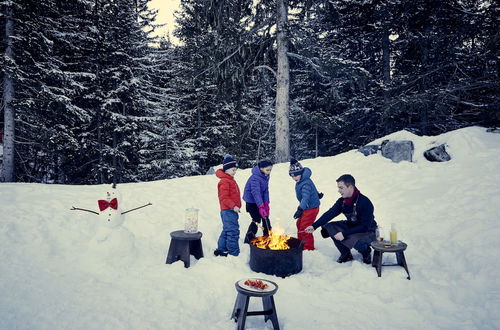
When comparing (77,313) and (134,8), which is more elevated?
(134,8)

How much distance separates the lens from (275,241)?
538 cm

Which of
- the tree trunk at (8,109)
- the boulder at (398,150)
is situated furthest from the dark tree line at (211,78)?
the boulder at (398,150)

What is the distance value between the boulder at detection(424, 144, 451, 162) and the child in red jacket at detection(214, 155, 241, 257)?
24.0 ft

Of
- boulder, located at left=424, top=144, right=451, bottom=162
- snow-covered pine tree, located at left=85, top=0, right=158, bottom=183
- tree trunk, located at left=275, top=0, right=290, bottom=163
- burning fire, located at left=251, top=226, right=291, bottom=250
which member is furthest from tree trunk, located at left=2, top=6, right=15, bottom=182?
boulder, located at left=424, top=144, right=451, bottom=162

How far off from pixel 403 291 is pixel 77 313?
14.8ft

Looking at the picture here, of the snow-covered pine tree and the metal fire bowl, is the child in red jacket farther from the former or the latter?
the snow-covered pine tree

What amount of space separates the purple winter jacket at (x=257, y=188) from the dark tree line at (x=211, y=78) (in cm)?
868

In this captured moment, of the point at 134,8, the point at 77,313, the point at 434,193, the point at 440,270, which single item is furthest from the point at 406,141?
the point at 134,8

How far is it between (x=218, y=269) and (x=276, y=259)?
1039 millimetres

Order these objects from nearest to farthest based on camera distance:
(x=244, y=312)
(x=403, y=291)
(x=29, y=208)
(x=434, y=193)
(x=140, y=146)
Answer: (x=244, y=312)
(x=403, y=291)
(x=29, y=208)
(x=434, y=193)
(x=140, y=146)

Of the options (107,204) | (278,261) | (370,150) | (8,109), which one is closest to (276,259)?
(278,261)

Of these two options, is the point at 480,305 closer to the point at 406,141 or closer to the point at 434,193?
the point at 434,193

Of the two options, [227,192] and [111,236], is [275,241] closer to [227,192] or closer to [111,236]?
[227,192]

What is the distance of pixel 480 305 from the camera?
4137 millimetres
